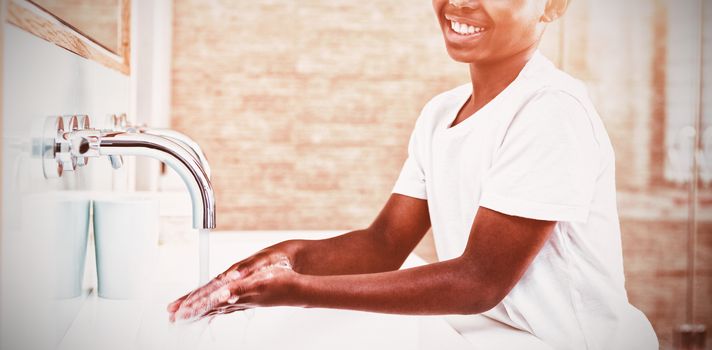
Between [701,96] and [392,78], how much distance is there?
3.65ft

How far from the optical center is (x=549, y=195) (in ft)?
2.17

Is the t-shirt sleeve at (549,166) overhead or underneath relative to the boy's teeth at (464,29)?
underneath

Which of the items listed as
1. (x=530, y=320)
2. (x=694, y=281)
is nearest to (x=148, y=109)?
(x=530, y=320)

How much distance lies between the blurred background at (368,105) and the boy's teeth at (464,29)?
4.96 ft

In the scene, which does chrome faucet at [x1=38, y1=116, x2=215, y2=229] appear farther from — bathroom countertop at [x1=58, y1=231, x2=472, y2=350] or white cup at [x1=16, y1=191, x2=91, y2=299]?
bathroom countertop at [x1=58, y1=231, x2=472, y2=350]

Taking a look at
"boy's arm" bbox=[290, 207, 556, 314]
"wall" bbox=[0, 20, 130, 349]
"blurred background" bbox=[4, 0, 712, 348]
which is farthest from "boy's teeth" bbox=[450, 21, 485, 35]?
"blurred background" bbox=[4, 0, 712, 348]

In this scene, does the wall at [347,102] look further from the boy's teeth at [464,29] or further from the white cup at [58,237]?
the white cup at [58,237]

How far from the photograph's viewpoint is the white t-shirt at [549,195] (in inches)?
26.4

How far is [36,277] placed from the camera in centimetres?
55

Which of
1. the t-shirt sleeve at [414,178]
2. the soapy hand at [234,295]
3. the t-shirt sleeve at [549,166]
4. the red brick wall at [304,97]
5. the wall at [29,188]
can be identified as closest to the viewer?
the wall at [29,188]

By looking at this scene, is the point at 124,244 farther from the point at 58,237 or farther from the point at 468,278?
the point at 468,278

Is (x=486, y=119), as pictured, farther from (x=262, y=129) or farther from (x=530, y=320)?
(x=262, y=129)

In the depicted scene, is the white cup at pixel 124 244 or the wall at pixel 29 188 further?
the white cup at pixel 124 244

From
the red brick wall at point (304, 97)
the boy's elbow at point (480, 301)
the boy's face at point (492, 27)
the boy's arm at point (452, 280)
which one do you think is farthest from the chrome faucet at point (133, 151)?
the red brick wall at point (304, 97)
